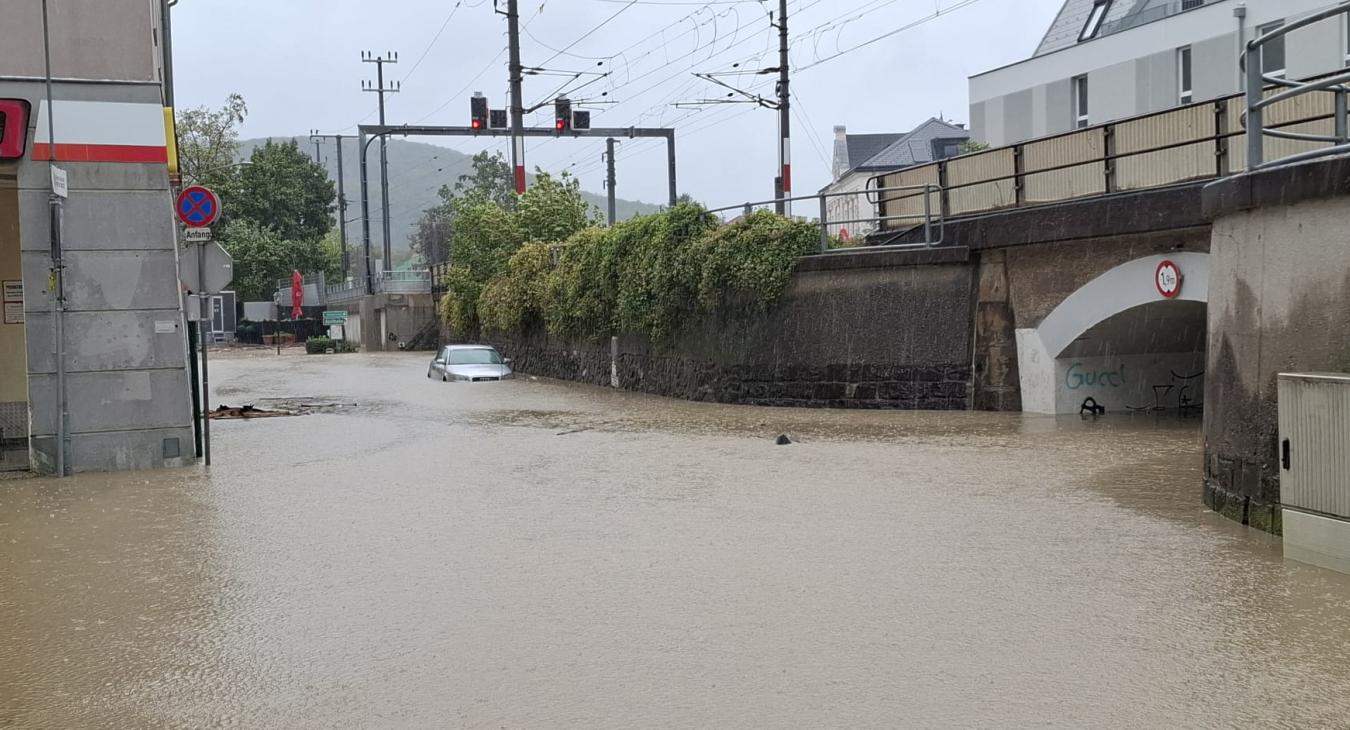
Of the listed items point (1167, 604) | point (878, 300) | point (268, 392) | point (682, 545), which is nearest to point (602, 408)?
point (878, 300)

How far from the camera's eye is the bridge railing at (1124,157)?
543 inches

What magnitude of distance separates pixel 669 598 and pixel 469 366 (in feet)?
77.6

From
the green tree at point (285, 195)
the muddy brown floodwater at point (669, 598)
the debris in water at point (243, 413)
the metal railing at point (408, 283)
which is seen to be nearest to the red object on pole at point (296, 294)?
the metal railing at point (408, 283)

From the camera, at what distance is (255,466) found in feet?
46.2

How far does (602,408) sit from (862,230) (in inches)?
223

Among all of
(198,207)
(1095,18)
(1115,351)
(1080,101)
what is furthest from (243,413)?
(1095,18)

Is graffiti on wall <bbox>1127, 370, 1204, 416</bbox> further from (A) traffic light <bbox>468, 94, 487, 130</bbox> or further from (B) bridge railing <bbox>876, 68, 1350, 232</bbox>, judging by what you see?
(A) traffic light <bbox>468, 94, 487, 130</bbox>

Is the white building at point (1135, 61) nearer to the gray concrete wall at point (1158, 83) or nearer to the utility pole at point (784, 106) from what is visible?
the gray concrete wall at point (1158, 83)

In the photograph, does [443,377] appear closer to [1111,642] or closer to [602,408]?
[602,408]

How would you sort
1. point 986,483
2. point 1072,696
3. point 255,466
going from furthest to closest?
point 255,466
point 986,483
point 1072,696

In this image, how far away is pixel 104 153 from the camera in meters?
13.4

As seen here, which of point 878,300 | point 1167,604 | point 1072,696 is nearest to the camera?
point 1072,696

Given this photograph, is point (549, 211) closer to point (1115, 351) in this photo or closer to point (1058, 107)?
point (1058, 107)

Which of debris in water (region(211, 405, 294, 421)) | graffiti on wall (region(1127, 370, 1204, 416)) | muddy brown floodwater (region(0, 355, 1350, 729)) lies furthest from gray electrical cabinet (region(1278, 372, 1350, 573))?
debris in water (region(211, 405, 294, 421))
